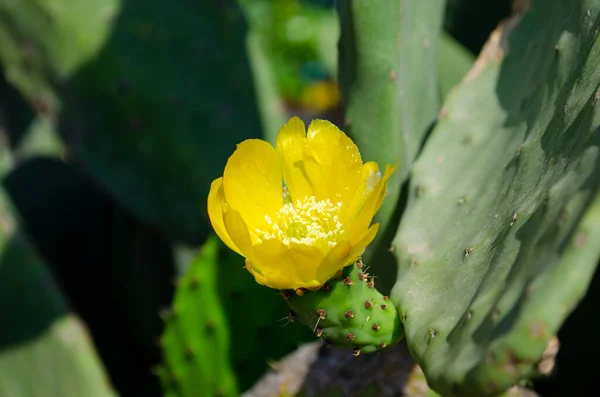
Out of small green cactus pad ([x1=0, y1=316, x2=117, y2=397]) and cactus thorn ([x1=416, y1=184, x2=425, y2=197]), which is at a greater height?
cactus thorn ([x1=416, y1=184, x2=425, y2=197])

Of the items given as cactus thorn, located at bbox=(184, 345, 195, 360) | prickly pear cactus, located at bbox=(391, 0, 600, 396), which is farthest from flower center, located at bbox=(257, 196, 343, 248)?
cactus thorn, located at bbox=(184, 345, 195, 360)

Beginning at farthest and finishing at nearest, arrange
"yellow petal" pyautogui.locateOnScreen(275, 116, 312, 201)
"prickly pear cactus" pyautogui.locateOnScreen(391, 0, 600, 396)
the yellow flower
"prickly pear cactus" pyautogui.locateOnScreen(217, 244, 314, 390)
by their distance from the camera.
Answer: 1. "prickly pear cactus" pyautogui.locateOnScreen(217, 244, 314, 390)
2. "yellow petal" pyautogui.locateOnScreen(275, 116, 312, 201)
3. the yellow flower
4. "prickly pear cactus" pyautogui.locateOnScreen(391, 0, 600, 396)

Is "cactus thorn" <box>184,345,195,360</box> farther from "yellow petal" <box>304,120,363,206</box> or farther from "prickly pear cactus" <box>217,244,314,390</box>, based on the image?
"yellow petal" <box>304,120,363,206</box>

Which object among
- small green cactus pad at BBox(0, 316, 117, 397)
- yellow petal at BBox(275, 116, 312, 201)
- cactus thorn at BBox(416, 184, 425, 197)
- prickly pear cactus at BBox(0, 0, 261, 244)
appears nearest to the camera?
yellow petal at BBox(275, 116, 312, 201)

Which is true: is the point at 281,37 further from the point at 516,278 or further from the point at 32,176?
the point at 516,278

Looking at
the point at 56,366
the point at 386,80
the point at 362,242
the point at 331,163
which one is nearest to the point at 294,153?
the point at 331,163

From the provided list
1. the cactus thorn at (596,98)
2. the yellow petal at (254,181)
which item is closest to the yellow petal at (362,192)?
the yellow petal at (254,181)

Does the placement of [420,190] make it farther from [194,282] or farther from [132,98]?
[132,98]

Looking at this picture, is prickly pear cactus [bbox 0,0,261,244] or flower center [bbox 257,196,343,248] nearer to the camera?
flower center [bbox 257,196,343,248]
